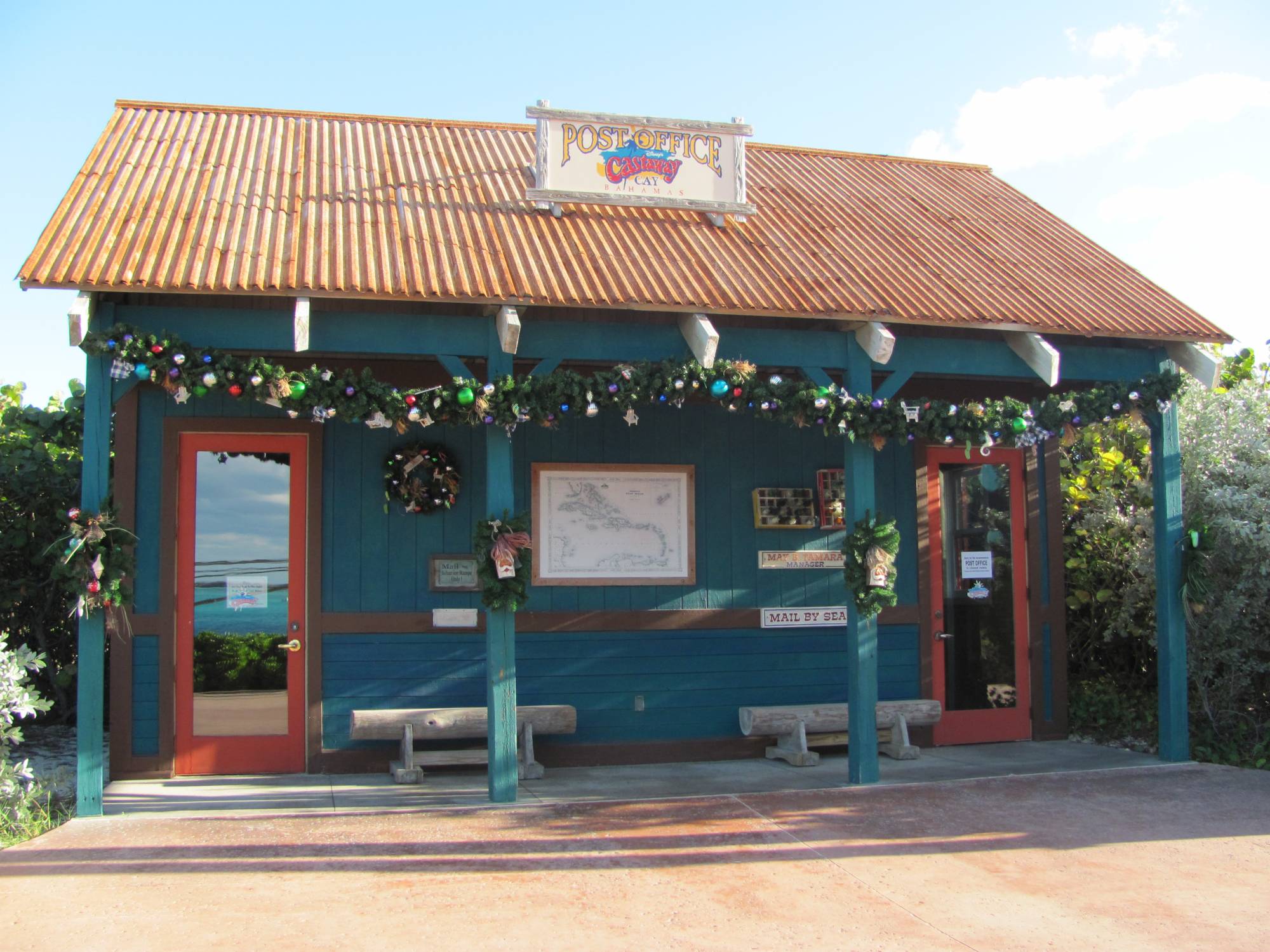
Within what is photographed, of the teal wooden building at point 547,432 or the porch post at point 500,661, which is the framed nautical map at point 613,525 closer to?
the teal wooden building at point 547,432

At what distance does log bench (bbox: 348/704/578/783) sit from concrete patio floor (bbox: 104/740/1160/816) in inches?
4.9

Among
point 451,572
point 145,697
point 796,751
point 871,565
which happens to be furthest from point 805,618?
point 145,697

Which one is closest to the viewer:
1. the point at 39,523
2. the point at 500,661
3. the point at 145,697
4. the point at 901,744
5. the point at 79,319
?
the point at 79,319

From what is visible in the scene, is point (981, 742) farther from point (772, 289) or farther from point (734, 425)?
point (772, 289)

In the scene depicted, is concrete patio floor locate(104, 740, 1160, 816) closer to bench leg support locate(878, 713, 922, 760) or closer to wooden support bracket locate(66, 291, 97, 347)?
bench leg support locate(878, 713, 922, 760)

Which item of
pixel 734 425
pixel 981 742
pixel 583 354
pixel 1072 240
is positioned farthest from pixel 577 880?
pixel 1072 240

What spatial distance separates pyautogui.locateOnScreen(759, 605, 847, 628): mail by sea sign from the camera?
8.46 m

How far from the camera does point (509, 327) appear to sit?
20.8 feet

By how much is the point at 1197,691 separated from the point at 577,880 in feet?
18.7

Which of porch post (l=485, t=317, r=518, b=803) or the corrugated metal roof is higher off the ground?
the corrugated metal roof

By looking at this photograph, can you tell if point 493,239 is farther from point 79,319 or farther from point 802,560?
point 802,560

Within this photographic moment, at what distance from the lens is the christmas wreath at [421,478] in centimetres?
777

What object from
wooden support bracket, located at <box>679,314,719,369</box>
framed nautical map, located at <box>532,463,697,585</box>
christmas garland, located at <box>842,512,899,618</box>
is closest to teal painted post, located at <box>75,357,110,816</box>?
framed nautical map, located at <box>532,463,697,585</box>

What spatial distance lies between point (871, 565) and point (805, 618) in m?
1.67
